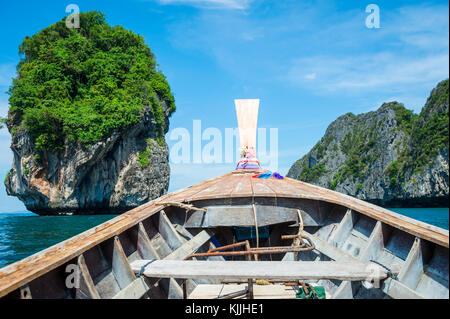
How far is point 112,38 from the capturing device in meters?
30.0

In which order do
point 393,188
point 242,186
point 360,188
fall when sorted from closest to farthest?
point 242,186
point 393,188
point 360,188

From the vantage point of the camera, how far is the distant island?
2372 centimetres

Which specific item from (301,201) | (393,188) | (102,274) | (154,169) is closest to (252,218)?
(301,201)

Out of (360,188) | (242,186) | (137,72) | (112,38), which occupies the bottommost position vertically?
(360,188)

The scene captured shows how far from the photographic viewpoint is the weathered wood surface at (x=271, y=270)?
2.04 m

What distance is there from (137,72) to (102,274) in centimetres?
2969

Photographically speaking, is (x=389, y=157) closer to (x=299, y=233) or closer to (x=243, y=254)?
(x=299, y=233)

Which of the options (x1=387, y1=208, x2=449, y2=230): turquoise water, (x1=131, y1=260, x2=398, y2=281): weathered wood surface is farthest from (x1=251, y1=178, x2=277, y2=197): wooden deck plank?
(x1=387, y1=208, x2=449, y2=230): turquoise water

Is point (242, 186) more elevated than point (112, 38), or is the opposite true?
point (112, 38)

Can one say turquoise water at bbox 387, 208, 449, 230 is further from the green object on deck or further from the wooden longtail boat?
the green object on deck

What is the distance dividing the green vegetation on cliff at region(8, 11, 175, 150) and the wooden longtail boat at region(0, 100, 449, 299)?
74.7 ft

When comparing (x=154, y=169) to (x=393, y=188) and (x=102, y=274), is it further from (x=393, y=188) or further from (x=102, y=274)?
(x=393, y=188)

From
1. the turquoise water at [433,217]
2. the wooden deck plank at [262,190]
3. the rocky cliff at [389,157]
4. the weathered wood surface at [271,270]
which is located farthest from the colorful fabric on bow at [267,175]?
the rocky cliff at [389,157]

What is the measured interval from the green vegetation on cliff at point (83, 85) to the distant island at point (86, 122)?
0.08 meters
